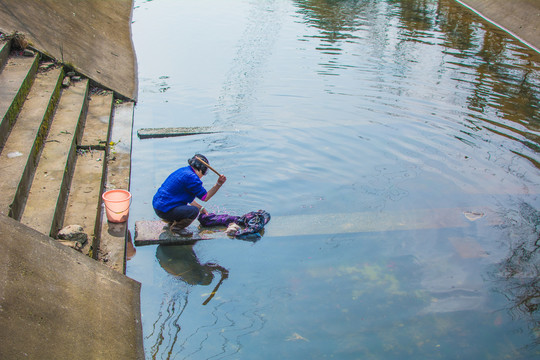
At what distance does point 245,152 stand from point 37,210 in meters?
3.98

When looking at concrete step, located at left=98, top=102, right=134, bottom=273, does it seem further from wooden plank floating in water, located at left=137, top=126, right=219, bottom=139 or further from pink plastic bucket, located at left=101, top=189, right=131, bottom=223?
wooden plank floating in water, located at left=137, top=126, right=219, bottom=139

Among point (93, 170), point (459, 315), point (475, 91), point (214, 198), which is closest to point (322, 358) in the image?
point (459, 315)

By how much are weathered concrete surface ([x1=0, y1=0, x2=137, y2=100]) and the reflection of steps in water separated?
5.78m

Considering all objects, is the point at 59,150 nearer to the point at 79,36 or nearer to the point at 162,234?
the point at 162,234

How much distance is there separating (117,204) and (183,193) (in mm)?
811

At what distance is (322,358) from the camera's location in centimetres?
477

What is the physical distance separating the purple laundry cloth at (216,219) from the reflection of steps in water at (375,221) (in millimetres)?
500

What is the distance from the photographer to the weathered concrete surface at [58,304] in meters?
3.86

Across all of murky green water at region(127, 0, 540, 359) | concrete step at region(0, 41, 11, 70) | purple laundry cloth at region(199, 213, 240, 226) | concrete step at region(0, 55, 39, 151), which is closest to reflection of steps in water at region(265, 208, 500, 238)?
murky green water at region(127, 0, 540, 359)

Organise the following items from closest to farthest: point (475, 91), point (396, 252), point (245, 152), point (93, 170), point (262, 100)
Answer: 1. point (396, 252)
2. point (93, 170)
3. point (245, 152)
4. point (262, 100)
5. point (475, 91)

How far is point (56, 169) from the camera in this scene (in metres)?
6.44

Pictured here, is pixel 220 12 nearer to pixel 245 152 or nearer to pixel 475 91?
pixel 475 91

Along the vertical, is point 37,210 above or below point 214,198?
above

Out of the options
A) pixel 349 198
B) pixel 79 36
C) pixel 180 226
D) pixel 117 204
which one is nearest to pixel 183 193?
pixel 180 226
